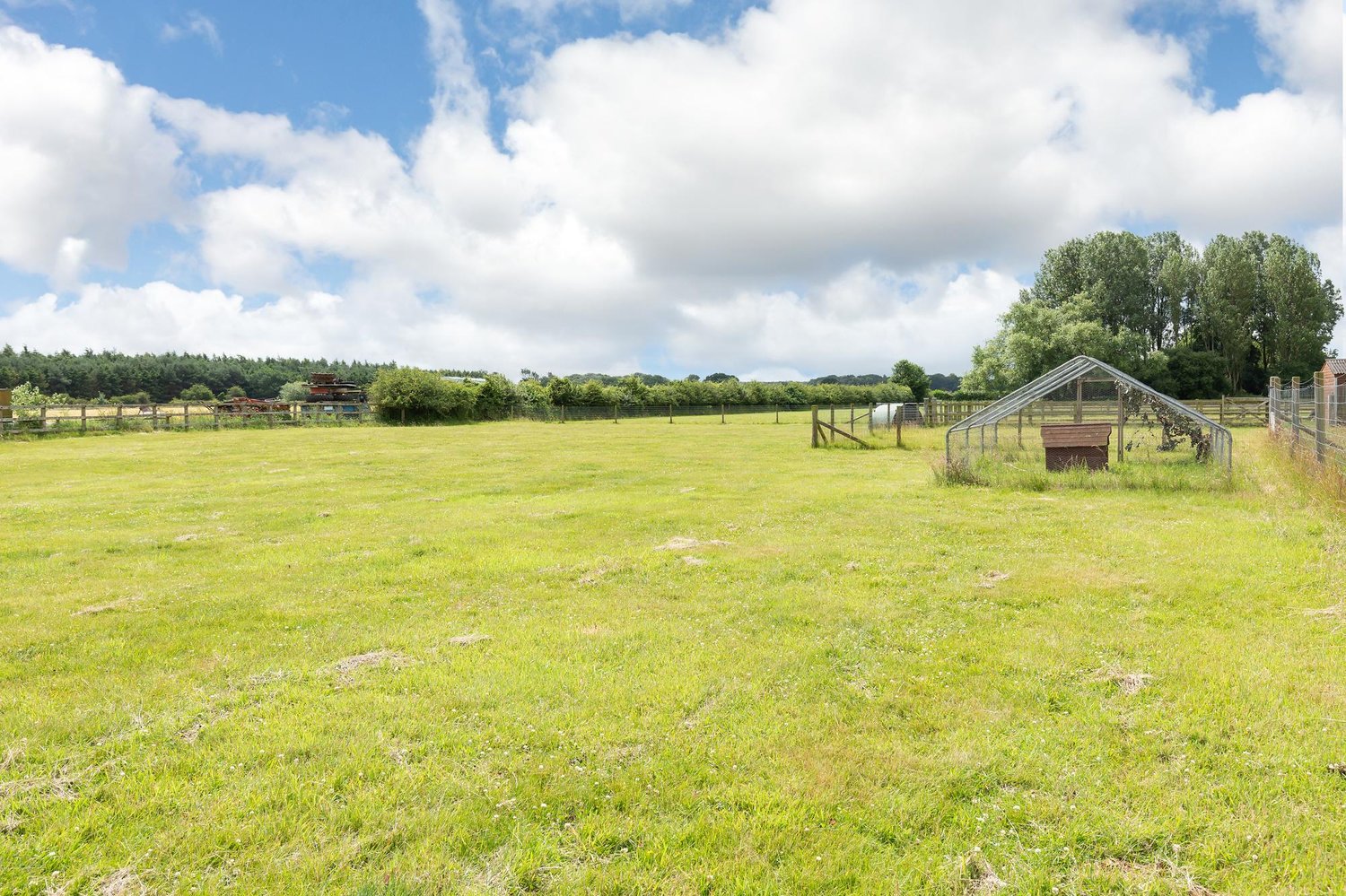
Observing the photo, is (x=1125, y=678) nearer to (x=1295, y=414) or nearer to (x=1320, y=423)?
(x=1320, y=423)

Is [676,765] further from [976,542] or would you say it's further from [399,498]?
[399,498]

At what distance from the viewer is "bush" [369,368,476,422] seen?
54719 millimetres

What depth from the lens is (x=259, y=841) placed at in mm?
3826

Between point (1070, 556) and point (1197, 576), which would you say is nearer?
point (1197, 576)

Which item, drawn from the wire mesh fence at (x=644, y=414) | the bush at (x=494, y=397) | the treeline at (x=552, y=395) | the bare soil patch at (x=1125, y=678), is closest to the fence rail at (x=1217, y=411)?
the wire mesh fence at (x=644, y=414)

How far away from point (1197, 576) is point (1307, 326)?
80155mm

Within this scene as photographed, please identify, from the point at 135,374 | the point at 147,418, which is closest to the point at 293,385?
the point at 135,374

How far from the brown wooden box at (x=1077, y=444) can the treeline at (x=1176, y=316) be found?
48.3 meters

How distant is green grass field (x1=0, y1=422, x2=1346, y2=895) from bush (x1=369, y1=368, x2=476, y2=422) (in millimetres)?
44699

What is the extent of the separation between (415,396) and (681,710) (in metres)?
54.8

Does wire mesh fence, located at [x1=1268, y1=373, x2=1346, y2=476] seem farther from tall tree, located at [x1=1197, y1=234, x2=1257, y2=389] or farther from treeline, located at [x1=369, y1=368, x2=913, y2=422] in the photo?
tall tree, located at [x1=1197, y1=234, x2=1257, y2=389]

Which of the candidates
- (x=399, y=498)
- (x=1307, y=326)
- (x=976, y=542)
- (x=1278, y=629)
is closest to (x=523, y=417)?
(x=399, y=498)

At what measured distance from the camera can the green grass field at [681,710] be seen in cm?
371

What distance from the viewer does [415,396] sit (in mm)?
55781
